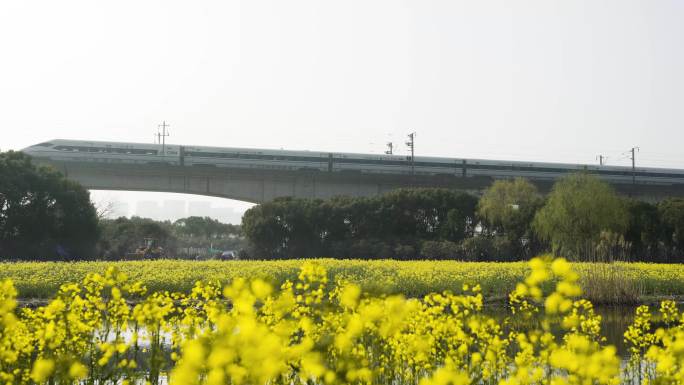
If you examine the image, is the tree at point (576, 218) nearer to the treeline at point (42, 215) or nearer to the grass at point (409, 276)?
the grass at point (409, 276)

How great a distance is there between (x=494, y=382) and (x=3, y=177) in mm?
32818

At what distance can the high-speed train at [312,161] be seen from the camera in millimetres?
51062

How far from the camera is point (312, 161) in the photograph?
56.2m

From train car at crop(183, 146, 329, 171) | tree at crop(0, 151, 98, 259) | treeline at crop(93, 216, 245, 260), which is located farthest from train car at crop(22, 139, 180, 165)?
tree at crop(0, 151, 98, 259)

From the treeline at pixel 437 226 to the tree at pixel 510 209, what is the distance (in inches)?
2.2

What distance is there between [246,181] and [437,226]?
1675 cm

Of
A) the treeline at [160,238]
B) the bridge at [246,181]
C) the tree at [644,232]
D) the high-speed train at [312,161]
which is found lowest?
the treeline at [160,238]

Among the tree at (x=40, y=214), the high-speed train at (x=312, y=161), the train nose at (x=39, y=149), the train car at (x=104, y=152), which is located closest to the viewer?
the tree at (x=40, y=214)

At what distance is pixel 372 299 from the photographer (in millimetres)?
3965

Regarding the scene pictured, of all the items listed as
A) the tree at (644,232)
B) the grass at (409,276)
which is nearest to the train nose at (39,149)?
the grass at (409,276)

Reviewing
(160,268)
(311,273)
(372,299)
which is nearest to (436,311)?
(311,273)

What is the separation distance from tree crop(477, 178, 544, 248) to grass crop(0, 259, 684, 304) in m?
15.5

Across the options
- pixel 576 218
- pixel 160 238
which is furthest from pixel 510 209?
pixel 160 238

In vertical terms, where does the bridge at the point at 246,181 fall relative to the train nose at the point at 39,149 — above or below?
below
